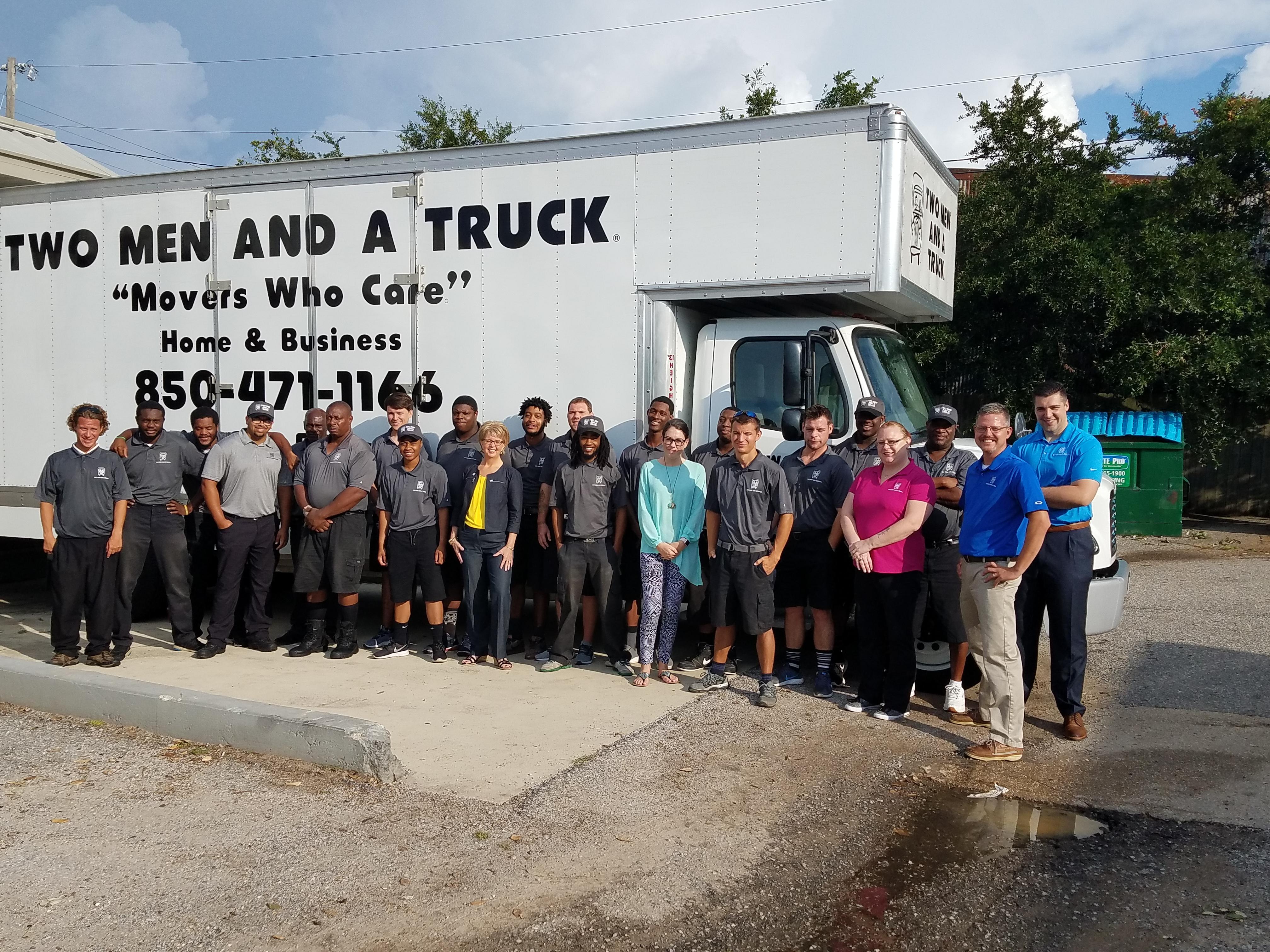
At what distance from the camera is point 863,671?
6.45 m

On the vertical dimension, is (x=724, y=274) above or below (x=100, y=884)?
above

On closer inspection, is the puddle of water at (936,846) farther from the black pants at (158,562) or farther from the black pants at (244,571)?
the black pants at (158,562)

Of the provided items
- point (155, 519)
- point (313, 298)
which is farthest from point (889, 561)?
point (155, 519)

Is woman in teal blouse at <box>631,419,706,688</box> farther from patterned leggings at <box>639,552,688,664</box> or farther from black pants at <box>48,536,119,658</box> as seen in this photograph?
black pants at <box>48,536,119,658</box>

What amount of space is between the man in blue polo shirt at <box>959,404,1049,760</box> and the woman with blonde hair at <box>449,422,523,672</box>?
122 inches

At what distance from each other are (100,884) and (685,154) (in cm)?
554

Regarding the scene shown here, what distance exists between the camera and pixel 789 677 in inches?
274

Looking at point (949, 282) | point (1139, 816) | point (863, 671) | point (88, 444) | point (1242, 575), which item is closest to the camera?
point (1139, 816)

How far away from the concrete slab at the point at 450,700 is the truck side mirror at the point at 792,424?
180cm

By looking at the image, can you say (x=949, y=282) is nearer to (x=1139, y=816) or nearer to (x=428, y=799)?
(x=1139, y=816)

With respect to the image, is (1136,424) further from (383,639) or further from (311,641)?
(311,641)

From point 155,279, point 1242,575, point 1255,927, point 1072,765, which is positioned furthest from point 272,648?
point 1242,575

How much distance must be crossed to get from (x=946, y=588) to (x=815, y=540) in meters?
0.86

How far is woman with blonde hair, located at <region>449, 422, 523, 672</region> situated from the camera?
7.28 metres
